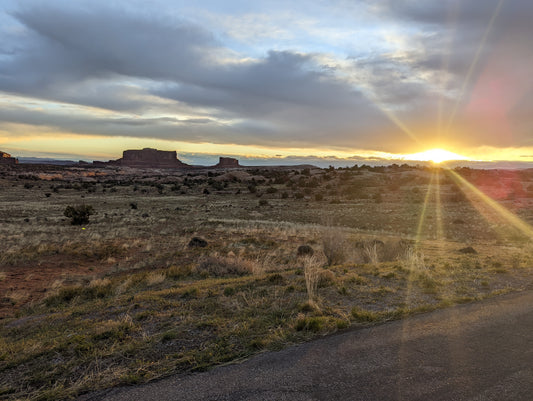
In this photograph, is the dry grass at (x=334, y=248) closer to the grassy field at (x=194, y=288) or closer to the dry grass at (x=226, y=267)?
the grassy field at (x=194, y=288)

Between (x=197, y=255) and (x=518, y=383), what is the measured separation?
1401 centimetres

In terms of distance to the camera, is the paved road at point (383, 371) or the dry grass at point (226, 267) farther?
the dry grass at point (226, 267)

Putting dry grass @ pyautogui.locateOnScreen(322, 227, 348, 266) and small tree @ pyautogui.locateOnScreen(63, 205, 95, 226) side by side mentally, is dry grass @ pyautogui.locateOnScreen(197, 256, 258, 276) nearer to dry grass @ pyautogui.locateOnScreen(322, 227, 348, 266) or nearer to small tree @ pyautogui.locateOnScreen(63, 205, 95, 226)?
dry grass @ pyautogui.locateOnScreen(322, 227, 348, 266)

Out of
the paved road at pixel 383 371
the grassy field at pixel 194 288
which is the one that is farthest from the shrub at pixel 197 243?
the paved road at pixel 383 371

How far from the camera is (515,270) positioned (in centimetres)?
1066

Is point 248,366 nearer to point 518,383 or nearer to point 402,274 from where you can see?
point 518,383

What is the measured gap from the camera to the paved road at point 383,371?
12.9ft

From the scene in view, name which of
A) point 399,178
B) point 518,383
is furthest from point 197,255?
point 399,178

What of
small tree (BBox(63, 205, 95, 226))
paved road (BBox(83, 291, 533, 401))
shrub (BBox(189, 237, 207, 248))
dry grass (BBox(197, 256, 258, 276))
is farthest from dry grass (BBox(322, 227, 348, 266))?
small tree (BBox(63, 205, 95, 226))

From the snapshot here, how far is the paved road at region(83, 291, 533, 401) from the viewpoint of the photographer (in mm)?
3945

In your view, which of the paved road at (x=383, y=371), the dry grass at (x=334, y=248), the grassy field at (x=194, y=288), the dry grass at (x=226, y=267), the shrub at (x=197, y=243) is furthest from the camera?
the shrub at (x=197, y=243)

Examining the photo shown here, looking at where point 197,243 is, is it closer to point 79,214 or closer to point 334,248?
point 334,248

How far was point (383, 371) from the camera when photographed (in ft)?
14.4

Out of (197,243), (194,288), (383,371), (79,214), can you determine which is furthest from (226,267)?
(79,214)
